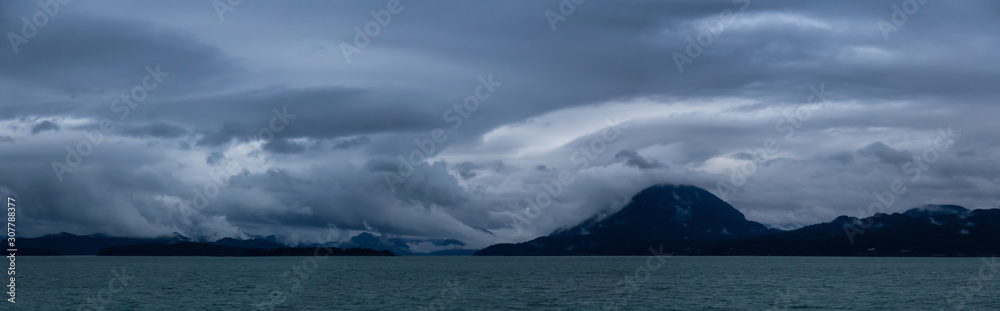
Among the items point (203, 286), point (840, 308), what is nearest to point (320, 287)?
point (203, 286)

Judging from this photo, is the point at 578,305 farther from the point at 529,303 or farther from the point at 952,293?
the point at 952,293

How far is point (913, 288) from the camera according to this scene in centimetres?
17812

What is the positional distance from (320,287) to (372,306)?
51604 millimetres

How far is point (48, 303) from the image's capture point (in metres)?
138

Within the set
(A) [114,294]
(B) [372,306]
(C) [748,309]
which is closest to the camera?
(C) [748,309]

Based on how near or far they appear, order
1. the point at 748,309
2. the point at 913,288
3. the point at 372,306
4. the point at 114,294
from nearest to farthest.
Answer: the point at 748,309 < the point at 372,306 < the point at 114,294 < the point at 913,288

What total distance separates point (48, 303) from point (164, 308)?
26.2m

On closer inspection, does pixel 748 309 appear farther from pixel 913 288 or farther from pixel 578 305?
pixel 913 288

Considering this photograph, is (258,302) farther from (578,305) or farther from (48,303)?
(578,305)

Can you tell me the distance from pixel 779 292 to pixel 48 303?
138424 millimetres

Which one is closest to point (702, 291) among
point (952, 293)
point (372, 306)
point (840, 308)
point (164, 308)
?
point (840, 308)

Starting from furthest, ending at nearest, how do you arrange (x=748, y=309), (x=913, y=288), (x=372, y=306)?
(x=913, y=288) < (x=372, y=306) < (x=748, y=309)

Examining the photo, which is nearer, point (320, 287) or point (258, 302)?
point (258, 302)

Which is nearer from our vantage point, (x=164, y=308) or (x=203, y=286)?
(x=164, y=308)
